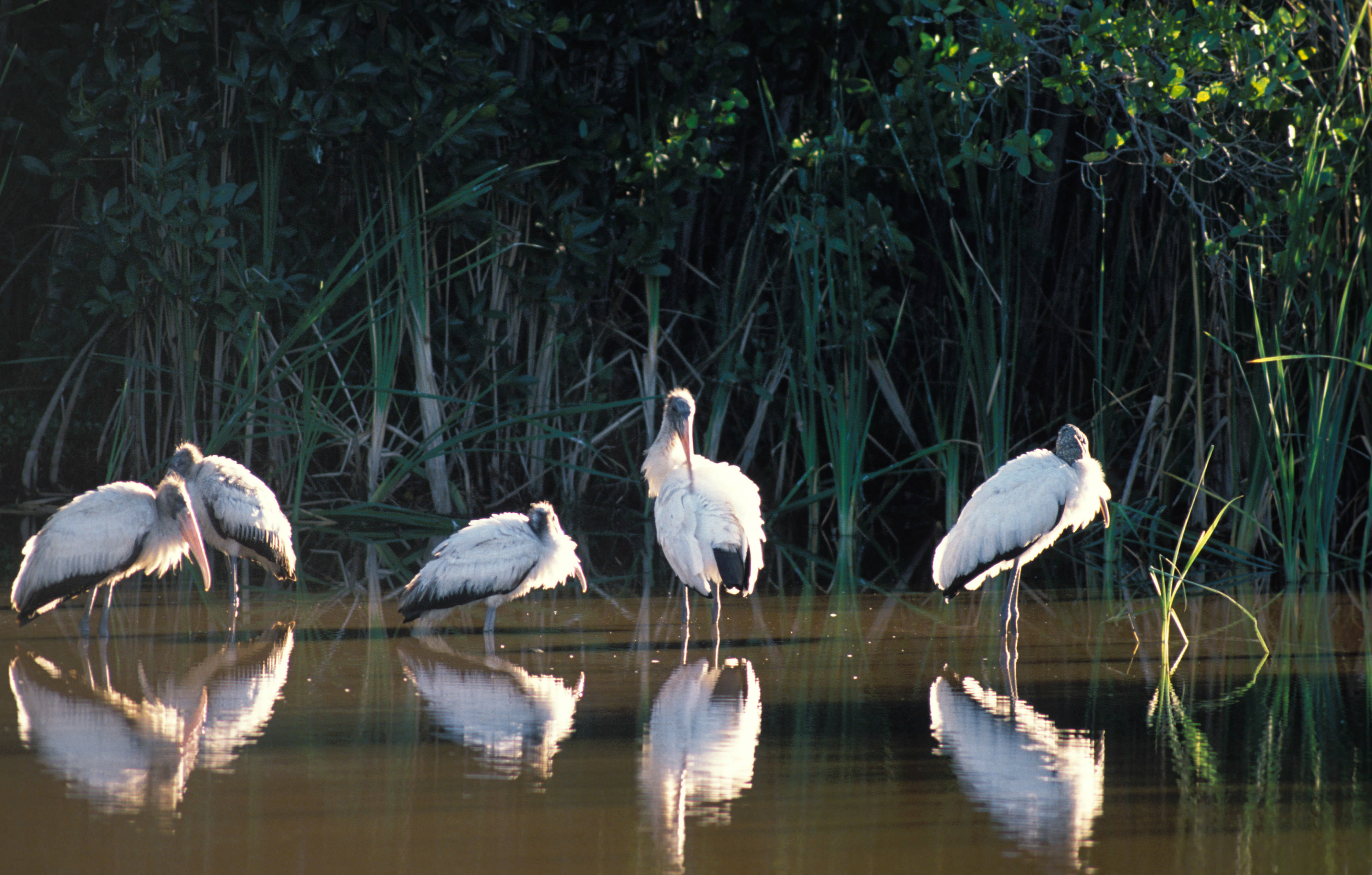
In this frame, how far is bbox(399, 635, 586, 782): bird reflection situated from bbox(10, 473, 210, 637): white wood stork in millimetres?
1413

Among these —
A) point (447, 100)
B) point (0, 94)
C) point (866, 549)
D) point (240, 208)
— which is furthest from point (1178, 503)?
point (0, 94)

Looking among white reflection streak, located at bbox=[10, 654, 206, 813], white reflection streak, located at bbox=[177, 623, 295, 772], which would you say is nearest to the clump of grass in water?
white reflection streak, located at bbox=[177, 623, 295, 772]

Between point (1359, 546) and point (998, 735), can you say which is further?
point (1359, 546)

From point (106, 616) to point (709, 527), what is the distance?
2.81 metres

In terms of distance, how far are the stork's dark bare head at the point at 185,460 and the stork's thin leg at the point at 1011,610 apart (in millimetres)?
4350

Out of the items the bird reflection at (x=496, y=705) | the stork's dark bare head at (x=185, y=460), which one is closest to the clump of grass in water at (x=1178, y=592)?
the bird reflection at (x=496, y=705)

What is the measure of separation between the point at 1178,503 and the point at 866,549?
8.04 ft

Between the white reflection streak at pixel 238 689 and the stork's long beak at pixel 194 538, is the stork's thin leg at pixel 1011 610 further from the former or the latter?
the stork's long beak at pixel 194 538

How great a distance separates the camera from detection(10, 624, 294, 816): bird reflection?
425cm

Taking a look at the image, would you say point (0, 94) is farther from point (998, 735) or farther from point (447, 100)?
point (998, 735)

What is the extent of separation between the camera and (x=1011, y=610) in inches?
278

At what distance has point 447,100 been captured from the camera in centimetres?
Result: 1020

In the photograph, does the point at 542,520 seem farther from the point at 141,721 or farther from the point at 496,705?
the point at 141,721

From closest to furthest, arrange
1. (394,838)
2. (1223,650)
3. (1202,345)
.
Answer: (394,838)
(1223,650)
(1202,345)
